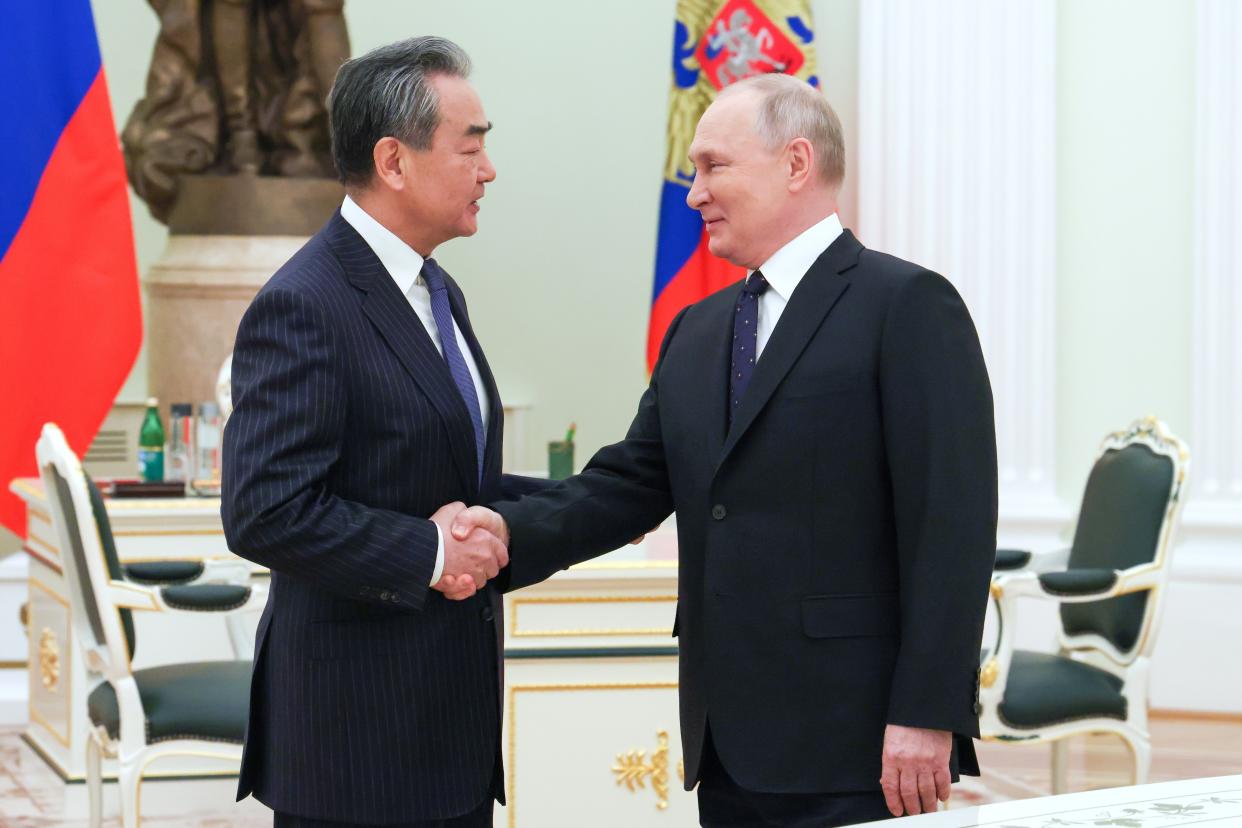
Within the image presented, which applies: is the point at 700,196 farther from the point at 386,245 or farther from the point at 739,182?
the point at 386,245

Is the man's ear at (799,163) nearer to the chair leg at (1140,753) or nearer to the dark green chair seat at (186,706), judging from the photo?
the dark green chair seat at (186,706)

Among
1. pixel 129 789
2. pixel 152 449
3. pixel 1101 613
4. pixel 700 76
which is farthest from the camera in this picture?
pixel 700 76

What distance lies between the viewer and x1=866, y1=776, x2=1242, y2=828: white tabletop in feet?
5.32

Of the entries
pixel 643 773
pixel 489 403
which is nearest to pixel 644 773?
pixel 643 773

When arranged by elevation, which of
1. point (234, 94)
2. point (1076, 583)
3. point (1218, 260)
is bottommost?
point (1076, 583)

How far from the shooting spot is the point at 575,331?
7969 millimetres

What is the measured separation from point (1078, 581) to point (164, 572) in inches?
88.7

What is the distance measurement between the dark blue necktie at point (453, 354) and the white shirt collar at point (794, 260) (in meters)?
0.45

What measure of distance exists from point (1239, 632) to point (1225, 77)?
2.06 m

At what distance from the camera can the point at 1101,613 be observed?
13.2 ft

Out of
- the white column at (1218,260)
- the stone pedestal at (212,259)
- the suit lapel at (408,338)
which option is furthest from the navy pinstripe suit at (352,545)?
the white column at (1218,260)

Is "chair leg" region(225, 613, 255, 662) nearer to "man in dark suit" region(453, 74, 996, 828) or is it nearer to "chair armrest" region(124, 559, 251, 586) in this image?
"chair armrest" region(124, 559, 251, 586)

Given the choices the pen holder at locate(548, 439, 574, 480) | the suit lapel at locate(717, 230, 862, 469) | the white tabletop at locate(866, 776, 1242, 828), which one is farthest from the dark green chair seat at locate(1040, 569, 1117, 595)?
the white tabletop at locate(866, 776, 1242, 828)

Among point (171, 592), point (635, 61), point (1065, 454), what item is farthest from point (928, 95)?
point (171, 592)
